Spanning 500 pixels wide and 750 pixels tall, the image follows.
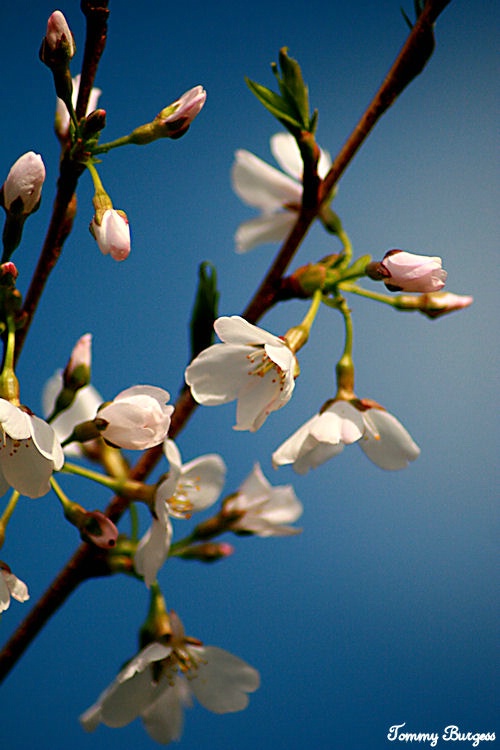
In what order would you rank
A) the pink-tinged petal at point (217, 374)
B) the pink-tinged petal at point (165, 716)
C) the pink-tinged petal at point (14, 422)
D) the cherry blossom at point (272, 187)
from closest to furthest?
the pink-tinged petal at point (14, 422) → the pink-tinged petal at point (217, 374) → the pink-tinged petal at point (165, 716) → the cherry blossom at point (272, 187)

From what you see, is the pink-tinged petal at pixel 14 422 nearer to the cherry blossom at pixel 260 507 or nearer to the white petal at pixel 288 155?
the cherry blossom at pixel 260 507

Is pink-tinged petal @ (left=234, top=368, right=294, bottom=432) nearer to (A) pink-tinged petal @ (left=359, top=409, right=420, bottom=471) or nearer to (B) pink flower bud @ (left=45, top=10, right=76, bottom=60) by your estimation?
(A) pink-tinged petal @ (left=359, top=409, right=420, bottom=471)

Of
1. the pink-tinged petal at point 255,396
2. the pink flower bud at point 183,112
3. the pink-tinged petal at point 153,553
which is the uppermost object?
the pink flower bud at point 183,112

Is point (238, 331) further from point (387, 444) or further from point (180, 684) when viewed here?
point (180, 684)

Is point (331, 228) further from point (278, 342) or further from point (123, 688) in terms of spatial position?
point (123, 688)

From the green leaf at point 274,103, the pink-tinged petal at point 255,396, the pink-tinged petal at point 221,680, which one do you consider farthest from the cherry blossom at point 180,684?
the green leaf at point 274,103

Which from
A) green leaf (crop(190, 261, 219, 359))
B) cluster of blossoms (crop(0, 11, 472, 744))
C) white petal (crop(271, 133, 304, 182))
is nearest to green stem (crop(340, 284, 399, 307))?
cluster of blossoms (crop(0, 11, 472, 744))
